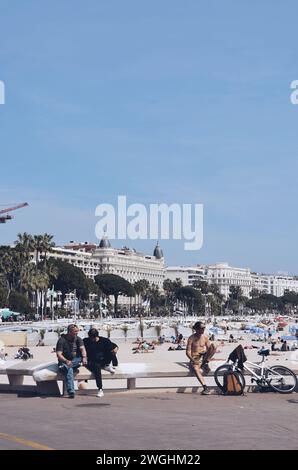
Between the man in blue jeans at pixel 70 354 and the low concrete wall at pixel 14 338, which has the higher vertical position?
the man in blue jeans at pixel 70 354

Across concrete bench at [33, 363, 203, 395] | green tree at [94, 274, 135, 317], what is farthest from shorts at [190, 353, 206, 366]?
green tree at [94, 274, 135, 317]

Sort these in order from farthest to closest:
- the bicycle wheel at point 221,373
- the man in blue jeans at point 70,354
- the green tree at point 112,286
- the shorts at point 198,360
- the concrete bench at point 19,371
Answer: the green tree at point 112,286 → the concrete bench at point 19,371 → the shorts at point 198,360 → the bicycle wheel at point 221,373 → the man in blue jeans at point 70,354

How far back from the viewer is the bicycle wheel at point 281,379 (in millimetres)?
13633

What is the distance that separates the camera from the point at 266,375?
45.3 feet

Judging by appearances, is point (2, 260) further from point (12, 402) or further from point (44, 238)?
point (12, 402)

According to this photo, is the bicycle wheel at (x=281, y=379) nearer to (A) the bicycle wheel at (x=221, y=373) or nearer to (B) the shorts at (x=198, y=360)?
(A) the bicycle wheel at (x=221, y=373)

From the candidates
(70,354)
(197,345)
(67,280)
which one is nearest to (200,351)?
(197,345)

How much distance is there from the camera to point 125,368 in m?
13.8

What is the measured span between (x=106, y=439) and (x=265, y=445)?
183 centimetres

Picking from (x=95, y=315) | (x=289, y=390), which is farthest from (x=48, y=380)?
(x=95, y=315)

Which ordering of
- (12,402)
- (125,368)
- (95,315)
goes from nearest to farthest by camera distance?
(12,402)
(125,368)
(95,315)

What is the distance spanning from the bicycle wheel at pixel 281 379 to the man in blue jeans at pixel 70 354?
134 inches

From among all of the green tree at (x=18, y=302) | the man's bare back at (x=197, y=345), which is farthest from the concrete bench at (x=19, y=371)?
the green tree at (x=18, y=302)
